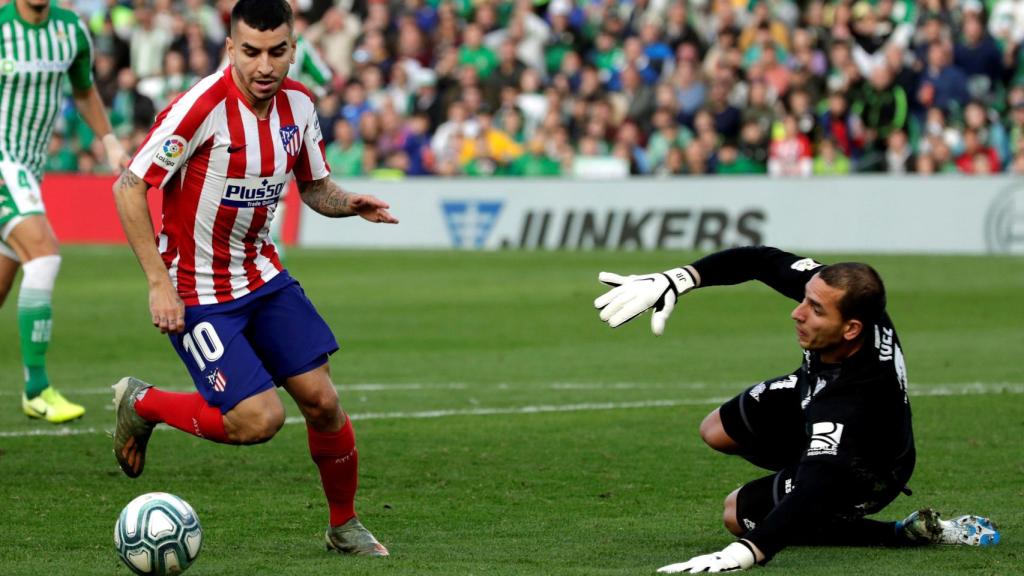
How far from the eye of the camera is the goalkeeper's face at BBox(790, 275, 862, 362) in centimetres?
597

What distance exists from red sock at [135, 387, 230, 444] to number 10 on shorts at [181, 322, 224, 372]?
0.57 feet

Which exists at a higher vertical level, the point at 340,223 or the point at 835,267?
the point at 835,267

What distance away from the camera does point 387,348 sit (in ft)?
46.0

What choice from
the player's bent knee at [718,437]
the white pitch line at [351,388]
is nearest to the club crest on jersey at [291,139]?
the player's bent knee at [718,437]

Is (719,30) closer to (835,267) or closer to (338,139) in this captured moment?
(338,139)

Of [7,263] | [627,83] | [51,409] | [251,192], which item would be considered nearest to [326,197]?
[251,192]

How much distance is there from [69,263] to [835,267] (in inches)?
730

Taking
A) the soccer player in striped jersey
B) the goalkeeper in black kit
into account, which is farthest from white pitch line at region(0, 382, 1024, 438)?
the goalkeeper in black kit

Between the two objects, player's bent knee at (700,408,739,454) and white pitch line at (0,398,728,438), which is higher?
player's bent knee at (700,408,739,454)

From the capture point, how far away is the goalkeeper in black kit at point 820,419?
5.84 meters

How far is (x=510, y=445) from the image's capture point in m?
9.17

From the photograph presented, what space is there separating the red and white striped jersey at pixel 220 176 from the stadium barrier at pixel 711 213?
601 inches

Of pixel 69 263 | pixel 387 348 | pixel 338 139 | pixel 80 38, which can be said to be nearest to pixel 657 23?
pixel 338 139

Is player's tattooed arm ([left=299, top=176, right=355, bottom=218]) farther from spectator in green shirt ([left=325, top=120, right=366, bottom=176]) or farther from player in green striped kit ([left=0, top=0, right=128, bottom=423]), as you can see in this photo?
spectator in green shirt ([left=325, top=120, right=366, bottom=176])
